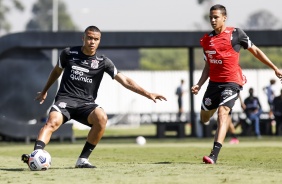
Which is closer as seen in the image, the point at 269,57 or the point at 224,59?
the point at 224,59

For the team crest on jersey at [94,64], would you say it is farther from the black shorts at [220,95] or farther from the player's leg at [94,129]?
the black shorts at [220,95]

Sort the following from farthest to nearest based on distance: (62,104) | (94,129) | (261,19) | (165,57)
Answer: (261,19) < (165,57) < (94,129) < (62,104)

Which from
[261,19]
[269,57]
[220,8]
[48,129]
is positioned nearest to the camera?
[48,129]

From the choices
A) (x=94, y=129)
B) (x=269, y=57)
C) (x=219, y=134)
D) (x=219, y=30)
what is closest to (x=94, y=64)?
(x=94, y=129)

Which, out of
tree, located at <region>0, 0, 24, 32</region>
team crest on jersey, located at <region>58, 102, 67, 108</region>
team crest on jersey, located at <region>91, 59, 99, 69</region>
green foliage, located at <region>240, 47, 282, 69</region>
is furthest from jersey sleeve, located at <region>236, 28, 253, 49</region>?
tree, located at <region>0, 0, 24, 32</region>

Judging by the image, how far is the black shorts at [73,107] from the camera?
1189 cm

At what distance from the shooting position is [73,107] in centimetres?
1193

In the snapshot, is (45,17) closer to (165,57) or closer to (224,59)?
(165,57)

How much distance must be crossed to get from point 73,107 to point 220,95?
2.82 m

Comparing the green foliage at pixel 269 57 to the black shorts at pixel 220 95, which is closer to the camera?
the black shorts at pixel 220 95

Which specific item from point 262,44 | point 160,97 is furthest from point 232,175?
point 262,44

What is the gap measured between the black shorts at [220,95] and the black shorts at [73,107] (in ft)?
8.07

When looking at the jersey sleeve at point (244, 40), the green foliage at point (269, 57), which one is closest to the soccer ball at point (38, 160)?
the jersey sleeve at point (244, 40)

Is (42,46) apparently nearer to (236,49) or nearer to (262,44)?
(262,44)
